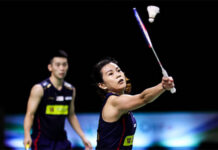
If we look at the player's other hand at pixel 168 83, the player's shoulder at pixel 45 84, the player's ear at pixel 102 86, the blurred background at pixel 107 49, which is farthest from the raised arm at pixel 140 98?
the blurred background at pixel 107 49

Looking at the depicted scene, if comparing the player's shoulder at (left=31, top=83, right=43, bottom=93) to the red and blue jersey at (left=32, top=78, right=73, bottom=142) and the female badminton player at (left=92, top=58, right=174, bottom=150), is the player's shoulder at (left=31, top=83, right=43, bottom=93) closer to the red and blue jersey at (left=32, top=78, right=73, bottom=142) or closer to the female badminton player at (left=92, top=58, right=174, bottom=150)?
the red and blue jersey at (left=32, top=78, right=73, bottom=142)

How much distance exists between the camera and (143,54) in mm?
6027

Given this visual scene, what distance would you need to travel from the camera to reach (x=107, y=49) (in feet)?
19.9

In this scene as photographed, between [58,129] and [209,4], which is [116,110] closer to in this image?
[58,129]

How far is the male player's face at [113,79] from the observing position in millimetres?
2553

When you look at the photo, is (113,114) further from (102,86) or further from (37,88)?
(37,88)

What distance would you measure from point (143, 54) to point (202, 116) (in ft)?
4.55

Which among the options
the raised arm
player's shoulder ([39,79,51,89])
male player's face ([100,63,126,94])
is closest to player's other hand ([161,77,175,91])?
the raised arm

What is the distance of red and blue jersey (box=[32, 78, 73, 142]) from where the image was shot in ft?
12.3

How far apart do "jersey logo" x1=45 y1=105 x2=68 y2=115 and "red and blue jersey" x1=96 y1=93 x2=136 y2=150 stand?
4.33 ft

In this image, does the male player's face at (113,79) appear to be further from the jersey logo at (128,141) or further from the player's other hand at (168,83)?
the player's other hand at (168,83)

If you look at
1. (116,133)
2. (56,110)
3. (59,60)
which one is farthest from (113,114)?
(59,60)

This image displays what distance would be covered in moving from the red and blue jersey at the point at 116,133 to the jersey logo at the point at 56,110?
1319mm

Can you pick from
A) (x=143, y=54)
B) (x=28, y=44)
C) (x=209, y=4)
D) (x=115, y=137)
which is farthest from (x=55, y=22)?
(x=115, y=137)
